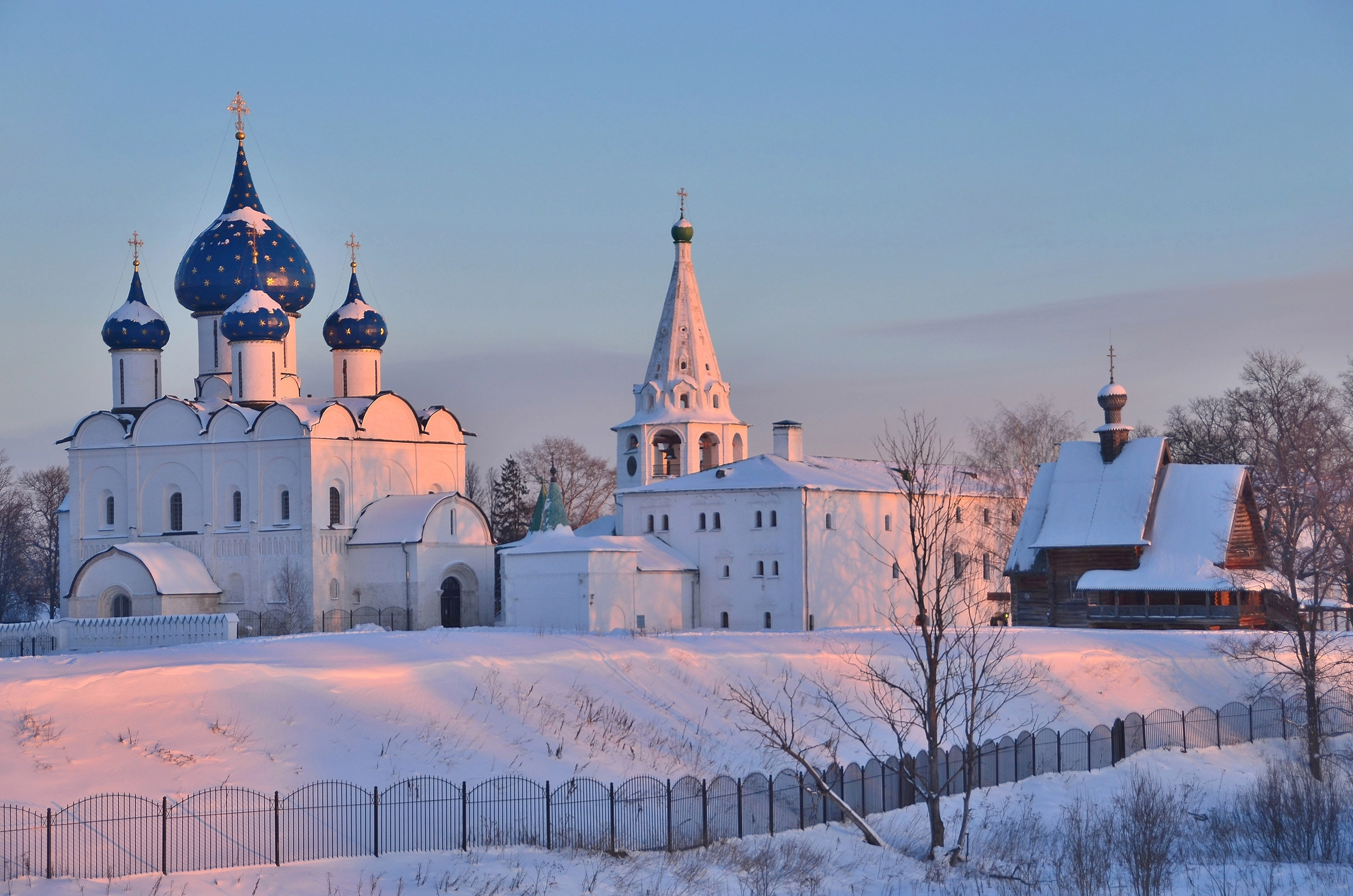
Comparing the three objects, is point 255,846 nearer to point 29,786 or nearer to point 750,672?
point 29,786

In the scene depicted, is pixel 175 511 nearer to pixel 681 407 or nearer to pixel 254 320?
pixel 254 320

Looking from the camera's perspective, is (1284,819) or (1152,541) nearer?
(1284,819)

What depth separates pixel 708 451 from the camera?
56375 millimetres

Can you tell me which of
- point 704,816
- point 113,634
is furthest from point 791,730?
point 113,634

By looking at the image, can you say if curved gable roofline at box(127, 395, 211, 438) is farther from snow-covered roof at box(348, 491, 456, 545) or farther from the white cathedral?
snow-covered roof at box(348, 491, 456, 545)

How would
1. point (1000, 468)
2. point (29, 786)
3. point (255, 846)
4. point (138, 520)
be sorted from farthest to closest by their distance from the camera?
point (1000, 468)
point (138, 520)
point (29, 786)
point (255, 846)

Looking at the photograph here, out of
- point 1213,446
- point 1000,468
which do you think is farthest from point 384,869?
point 1213,446

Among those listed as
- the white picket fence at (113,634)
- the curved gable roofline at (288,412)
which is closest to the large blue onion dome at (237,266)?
the curved gable roofline at (288,412)

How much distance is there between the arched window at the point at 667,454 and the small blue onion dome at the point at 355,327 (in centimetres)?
1035

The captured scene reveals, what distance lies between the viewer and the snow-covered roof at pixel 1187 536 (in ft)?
138

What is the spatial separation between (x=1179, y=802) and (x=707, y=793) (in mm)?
8765

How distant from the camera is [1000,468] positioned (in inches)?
2190

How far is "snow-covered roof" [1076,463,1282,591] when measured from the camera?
42031 millimetres

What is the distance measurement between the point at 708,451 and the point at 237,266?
17.5 metres
